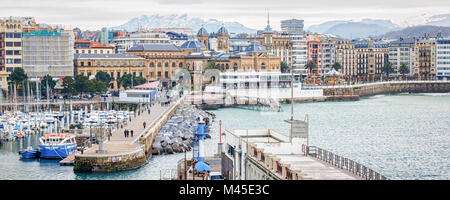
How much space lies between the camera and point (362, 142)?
16281 millimetres

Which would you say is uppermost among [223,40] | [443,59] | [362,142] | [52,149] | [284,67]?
[223,40]

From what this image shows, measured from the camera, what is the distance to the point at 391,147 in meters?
15.2

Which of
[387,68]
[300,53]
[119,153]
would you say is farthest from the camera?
[300,53]

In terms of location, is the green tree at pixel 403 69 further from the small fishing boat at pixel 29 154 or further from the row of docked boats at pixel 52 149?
the small fishing boat at pixel 29 154

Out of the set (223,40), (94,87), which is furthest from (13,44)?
(223,40)

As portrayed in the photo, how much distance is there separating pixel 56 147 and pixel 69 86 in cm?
1549

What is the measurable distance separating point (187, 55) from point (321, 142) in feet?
81.5

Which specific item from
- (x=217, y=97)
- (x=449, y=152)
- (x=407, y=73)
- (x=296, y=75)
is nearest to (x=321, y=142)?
(x=449, y=152)

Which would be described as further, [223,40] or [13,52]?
[223,40]

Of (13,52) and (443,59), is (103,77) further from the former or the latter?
(443,59)

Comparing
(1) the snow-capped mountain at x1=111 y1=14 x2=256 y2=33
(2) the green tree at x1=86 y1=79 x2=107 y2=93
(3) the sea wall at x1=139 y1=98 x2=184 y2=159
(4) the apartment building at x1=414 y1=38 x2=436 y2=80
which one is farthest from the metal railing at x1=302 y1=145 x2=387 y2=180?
(1) the snow-capped mountain at x1=111 y1=14 x2=256 y2=33

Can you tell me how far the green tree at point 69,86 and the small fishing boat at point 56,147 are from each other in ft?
48.7
